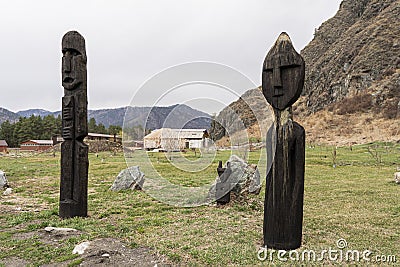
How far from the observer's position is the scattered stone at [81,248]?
5327mm

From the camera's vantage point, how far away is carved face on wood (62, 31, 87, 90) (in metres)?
7.70

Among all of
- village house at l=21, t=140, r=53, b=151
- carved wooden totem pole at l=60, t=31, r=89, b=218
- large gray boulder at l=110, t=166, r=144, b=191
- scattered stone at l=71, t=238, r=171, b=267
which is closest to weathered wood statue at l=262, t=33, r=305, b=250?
scattered stone at l=71, t=238, r=171, b=267

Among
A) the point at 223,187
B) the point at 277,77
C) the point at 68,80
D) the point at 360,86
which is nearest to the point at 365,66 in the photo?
the point at 360,86

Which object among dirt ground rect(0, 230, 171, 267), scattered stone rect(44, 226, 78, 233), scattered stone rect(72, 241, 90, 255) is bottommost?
dirt ground rect(0, 230, 171, 267)

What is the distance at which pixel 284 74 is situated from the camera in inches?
217

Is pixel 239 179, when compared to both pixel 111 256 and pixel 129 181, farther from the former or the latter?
pixel 111 256

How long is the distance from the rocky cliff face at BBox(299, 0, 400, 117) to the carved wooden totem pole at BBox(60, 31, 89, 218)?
135ft

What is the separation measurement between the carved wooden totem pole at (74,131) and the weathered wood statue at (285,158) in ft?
13.5

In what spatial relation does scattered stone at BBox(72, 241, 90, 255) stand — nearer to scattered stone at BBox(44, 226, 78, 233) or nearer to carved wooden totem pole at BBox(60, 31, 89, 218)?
scattered stone at BBox(44, 226, 78, 233)

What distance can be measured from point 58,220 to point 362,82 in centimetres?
5335

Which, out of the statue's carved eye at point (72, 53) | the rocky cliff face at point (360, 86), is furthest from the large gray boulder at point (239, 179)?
the rocky cliff face at point (360, 86)

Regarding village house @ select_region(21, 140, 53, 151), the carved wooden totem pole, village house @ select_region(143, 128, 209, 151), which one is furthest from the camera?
village house @ select_region(21, 140, 53, 151)

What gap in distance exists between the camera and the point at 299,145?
18.1 ft

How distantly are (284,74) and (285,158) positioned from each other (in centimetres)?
129
